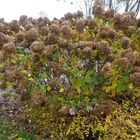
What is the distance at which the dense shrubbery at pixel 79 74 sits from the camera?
4.16 m

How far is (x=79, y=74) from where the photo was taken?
435 cm

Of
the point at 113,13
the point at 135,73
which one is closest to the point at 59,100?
the point at 135,73

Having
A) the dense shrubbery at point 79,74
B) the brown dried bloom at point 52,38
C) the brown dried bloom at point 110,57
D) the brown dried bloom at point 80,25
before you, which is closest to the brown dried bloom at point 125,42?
the dense shrubbery at point 79,74

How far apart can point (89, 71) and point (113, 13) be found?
0.90 m

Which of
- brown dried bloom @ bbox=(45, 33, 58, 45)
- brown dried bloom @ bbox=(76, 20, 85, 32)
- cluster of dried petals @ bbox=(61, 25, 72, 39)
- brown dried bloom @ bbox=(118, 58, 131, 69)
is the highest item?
brown dried bloom @ bbox=(76, 20, 85, 32)

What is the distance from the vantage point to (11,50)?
4.23 metres

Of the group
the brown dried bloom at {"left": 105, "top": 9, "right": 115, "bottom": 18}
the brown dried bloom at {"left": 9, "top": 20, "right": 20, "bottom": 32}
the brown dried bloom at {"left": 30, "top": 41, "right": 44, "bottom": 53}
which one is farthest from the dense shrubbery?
the brown dried bloom at {"left": 9, "top": 20, "right": 20, "bottom": 32}

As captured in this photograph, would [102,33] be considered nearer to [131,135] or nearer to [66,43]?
[66,43]

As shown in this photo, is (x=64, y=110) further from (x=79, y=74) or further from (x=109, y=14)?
(x=109, y=14)

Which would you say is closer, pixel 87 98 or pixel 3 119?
pixel 87 98

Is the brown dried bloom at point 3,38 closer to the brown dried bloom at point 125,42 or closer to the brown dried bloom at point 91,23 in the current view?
the brown dried bloom at point 91,23

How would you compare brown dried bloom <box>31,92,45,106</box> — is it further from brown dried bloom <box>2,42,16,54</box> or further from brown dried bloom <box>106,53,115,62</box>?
brown dried bloom <box>106,53,115,62</box>

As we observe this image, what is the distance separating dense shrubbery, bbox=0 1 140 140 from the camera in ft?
13.6

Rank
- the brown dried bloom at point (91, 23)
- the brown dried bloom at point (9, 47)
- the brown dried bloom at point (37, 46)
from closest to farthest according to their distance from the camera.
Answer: the brown dried bloom at point (37, 46), the brown dried bloom at point (9, 47), the brown dried bloom at point (91, 23)
